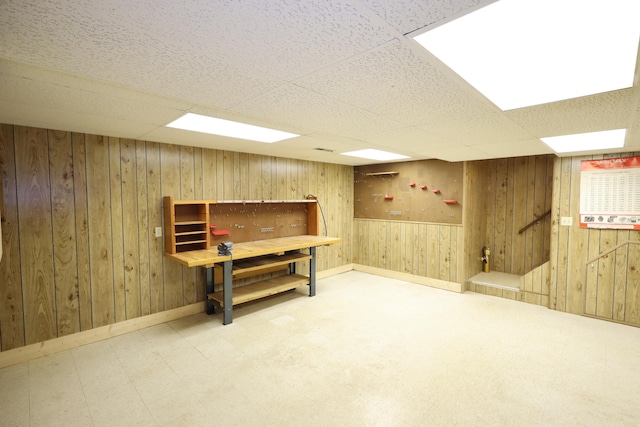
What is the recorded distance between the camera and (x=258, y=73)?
59.0 inches

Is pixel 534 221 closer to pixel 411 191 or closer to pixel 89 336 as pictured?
pixel 411 191

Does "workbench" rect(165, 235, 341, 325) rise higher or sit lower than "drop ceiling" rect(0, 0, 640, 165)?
lower

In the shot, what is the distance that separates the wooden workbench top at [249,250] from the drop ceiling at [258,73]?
1319mm

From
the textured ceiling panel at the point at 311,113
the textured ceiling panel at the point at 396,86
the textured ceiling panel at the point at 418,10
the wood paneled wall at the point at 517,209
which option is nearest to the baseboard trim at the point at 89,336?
the textured ceiling panel at the point at 311,113

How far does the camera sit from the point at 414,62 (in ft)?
4.47

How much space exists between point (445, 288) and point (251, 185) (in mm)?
3391

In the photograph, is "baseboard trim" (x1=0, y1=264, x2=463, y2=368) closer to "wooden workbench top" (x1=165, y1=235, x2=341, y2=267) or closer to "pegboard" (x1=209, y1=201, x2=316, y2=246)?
"wooden workbench top" (x1=165, y1=235, x2=341, y2=267)

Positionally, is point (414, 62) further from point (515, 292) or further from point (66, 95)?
Result: point (515, 292)

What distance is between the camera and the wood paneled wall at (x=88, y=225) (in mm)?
2713

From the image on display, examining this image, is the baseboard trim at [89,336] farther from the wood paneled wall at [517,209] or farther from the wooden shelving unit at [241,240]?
the wood paneled wall at [517,209]

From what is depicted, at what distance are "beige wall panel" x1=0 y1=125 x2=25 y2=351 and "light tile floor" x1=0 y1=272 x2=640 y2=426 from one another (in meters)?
0.33

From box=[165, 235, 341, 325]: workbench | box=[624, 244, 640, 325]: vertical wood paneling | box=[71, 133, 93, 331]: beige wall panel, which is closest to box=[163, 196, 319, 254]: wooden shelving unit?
box=[165, 235, 341, 325]: workbench

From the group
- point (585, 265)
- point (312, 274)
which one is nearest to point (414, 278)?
point (312, 274)

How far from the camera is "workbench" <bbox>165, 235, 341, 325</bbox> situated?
3.44 meters
